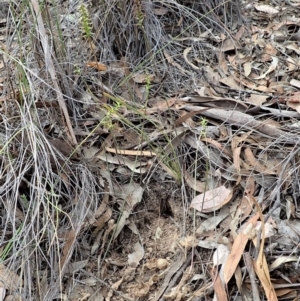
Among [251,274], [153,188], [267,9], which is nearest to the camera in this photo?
[251,274]

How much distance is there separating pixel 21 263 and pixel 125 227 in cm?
35

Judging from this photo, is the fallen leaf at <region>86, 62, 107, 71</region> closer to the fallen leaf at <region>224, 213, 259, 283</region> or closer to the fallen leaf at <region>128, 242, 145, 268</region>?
the fallen leaf at <region>128, 242, 145, 268</region>

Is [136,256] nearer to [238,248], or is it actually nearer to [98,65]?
[238,248]

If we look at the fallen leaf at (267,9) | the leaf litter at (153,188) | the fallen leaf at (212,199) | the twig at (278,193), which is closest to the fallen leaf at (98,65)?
the leaf litter at (153,188)

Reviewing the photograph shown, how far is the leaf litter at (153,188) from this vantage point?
5.08ft

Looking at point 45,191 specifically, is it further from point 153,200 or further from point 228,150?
point 228,150

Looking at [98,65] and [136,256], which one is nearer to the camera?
[136,256]

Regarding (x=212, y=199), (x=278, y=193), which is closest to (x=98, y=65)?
(x=212, y=199)

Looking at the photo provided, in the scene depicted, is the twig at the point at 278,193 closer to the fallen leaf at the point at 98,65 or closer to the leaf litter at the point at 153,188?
the leaf litter at the point at 153,188

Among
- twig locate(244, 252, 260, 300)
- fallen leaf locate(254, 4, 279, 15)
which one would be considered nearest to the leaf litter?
twig locate(244, 252, 260, 300)

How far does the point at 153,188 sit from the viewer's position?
1.79 m

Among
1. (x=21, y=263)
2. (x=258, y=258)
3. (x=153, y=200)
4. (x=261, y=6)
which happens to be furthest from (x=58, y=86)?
(x=261, y=6)

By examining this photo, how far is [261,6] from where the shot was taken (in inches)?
108

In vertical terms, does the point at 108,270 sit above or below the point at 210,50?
below
